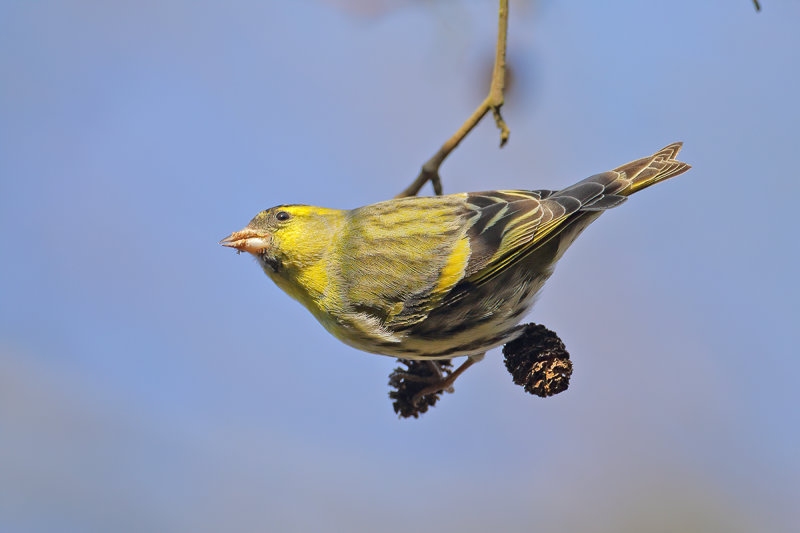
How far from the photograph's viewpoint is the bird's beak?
7.29ft

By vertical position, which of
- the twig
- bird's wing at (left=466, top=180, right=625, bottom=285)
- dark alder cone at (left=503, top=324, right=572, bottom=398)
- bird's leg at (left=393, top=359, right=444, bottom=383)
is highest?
the twig

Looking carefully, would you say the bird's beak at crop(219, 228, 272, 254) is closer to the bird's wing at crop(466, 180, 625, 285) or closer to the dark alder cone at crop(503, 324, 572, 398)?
the bird's wing at crop(466, 180, 625, 285)

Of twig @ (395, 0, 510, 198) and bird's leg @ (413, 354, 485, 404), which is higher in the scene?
twig @ (395, 0, 510, 198)

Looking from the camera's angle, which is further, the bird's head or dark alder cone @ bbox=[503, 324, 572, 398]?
the bird's head

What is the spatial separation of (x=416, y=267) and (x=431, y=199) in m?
0.28

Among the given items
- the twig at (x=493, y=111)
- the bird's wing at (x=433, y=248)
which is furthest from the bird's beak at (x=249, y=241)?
the twig at (x=493, y=111)

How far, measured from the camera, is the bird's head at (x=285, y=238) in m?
2.24

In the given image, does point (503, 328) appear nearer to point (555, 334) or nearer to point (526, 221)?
point (555, 334)

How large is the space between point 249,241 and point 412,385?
68 cm

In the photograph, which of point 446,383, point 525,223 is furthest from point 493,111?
point 446,383

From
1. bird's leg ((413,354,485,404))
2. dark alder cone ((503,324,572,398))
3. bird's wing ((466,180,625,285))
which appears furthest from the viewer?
bird's leg ((413,354,485,404))

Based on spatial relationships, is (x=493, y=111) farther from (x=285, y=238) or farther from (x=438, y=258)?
(x=285, y=238)

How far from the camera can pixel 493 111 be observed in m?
1.98

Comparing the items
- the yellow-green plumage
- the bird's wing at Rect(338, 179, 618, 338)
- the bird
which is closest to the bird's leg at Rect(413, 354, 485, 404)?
the bird
